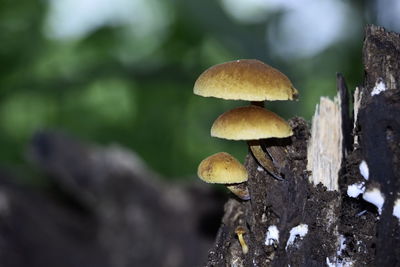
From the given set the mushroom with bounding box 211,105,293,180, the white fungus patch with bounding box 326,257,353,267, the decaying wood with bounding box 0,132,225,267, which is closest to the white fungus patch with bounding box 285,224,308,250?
the white fungus patch with bounding box 326,257,353,267

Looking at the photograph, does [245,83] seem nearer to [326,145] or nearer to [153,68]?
[326,145]

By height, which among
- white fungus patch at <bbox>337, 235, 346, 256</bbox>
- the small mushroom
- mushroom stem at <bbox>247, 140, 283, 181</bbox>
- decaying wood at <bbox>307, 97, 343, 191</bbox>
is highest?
decaying wood at <bbox>307, 97, 343, 191</bbox>

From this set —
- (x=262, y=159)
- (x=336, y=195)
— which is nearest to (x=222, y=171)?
(x=262, y=159)

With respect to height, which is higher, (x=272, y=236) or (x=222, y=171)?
(x=222, y=171)

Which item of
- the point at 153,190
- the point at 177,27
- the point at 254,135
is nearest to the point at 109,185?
the point at 153,190

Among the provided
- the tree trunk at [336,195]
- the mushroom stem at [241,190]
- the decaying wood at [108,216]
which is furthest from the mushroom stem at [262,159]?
the decaying wood at [108,216]

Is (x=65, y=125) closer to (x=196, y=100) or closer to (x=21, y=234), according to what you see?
(x=196, y=100)

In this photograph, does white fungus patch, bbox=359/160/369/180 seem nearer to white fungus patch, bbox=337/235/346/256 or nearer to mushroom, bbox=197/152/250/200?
white fungus patch, bbox=337/235/346/256
